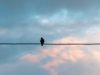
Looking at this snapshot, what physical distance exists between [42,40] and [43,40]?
0.86ft

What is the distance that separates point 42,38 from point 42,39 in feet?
1.66

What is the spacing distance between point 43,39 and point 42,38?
438 millimetres

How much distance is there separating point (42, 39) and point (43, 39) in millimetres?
280

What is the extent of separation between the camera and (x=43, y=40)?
104ft

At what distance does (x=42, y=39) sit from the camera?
105 feet

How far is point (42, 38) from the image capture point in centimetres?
3244

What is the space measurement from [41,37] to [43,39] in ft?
3.57

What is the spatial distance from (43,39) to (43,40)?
1.35 feet

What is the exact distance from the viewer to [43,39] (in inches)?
1266

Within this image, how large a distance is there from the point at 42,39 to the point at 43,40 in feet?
1.21
